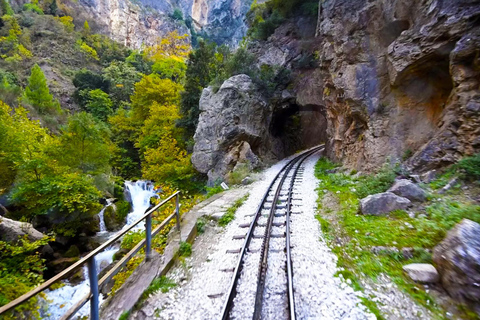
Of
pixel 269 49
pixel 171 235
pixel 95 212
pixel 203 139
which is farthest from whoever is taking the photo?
pixel 269 49

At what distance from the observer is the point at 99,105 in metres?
29.1

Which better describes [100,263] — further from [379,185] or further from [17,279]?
[379,185]

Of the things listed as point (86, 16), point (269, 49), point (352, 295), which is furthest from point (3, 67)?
point (352, 295)

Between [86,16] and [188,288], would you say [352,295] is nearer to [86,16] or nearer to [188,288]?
[188,288]

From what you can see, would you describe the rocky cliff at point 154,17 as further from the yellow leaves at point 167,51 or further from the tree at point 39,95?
the tree at point 39,95

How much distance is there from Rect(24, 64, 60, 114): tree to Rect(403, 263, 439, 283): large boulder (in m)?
30.4

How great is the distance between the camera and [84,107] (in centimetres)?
3030

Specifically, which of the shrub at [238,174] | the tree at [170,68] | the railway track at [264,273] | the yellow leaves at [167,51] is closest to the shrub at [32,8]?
the yellow leaves at [167,51]

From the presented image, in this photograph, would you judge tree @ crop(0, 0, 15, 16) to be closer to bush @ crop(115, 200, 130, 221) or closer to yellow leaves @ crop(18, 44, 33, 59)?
yellow leaves @ crop(18, 44, 33, 59)

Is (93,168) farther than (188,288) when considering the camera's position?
Yes

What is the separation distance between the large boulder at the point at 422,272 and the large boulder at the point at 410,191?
9.20 feet

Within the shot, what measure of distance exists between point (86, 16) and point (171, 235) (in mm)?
59786

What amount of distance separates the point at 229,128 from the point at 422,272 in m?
15.1

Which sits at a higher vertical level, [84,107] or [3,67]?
[3,67]
